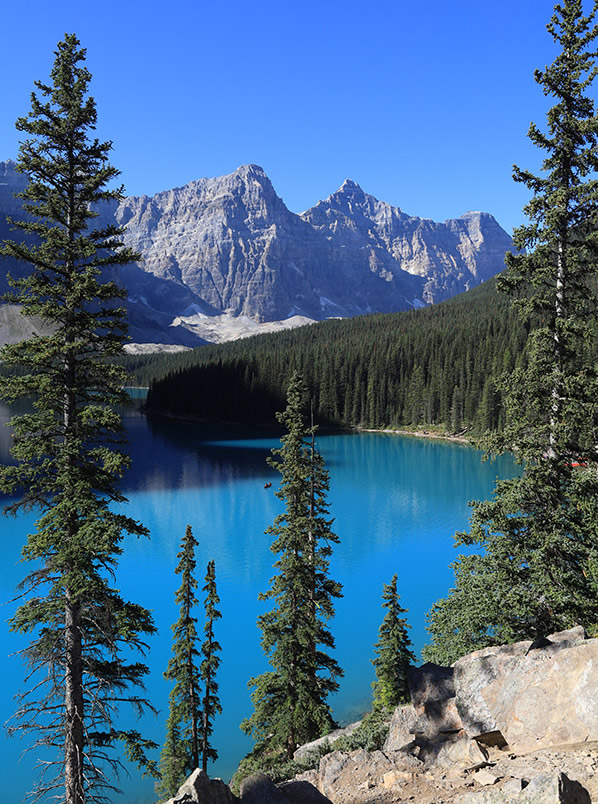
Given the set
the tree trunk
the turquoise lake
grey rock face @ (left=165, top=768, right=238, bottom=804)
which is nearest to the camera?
grey rock face @ (left=165, top=768, right=238, bottom=804)

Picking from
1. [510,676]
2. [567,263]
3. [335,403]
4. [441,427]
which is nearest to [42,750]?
[510,676]

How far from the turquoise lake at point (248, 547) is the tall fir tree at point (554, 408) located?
223 centimetres

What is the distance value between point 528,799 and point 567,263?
1125cm

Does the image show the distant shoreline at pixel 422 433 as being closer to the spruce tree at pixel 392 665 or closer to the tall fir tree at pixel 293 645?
the spruce tree at pixel 392 665

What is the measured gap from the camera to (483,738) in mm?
10156

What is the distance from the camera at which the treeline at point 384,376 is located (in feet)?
381

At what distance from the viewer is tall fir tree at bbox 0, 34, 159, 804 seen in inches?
427

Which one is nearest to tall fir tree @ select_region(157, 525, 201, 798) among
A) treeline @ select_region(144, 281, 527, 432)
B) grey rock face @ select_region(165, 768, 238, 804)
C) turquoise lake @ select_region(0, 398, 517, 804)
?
turquoise lake @ select_region(0, 398, 517, 804)

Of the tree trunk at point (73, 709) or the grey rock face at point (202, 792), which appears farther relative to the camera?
the tree trunk at point (73, 709)

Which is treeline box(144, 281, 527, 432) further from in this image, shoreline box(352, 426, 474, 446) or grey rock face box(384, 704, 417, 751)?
grey rock face box(384, 704, 417, 751)

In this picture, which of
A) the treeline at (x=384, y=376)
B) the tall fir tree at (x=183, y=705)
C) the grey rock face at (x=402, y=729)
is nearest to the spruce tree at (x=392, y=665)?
the tall fir tree at (x=183, y=705)

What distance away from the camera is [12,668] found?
91.3 feet

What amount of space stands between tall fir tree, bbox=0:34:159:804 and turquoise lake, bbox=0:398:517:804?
1.31 metres

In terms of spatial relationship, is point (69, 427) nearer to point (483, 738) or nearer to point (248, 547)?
point (483, 738)
